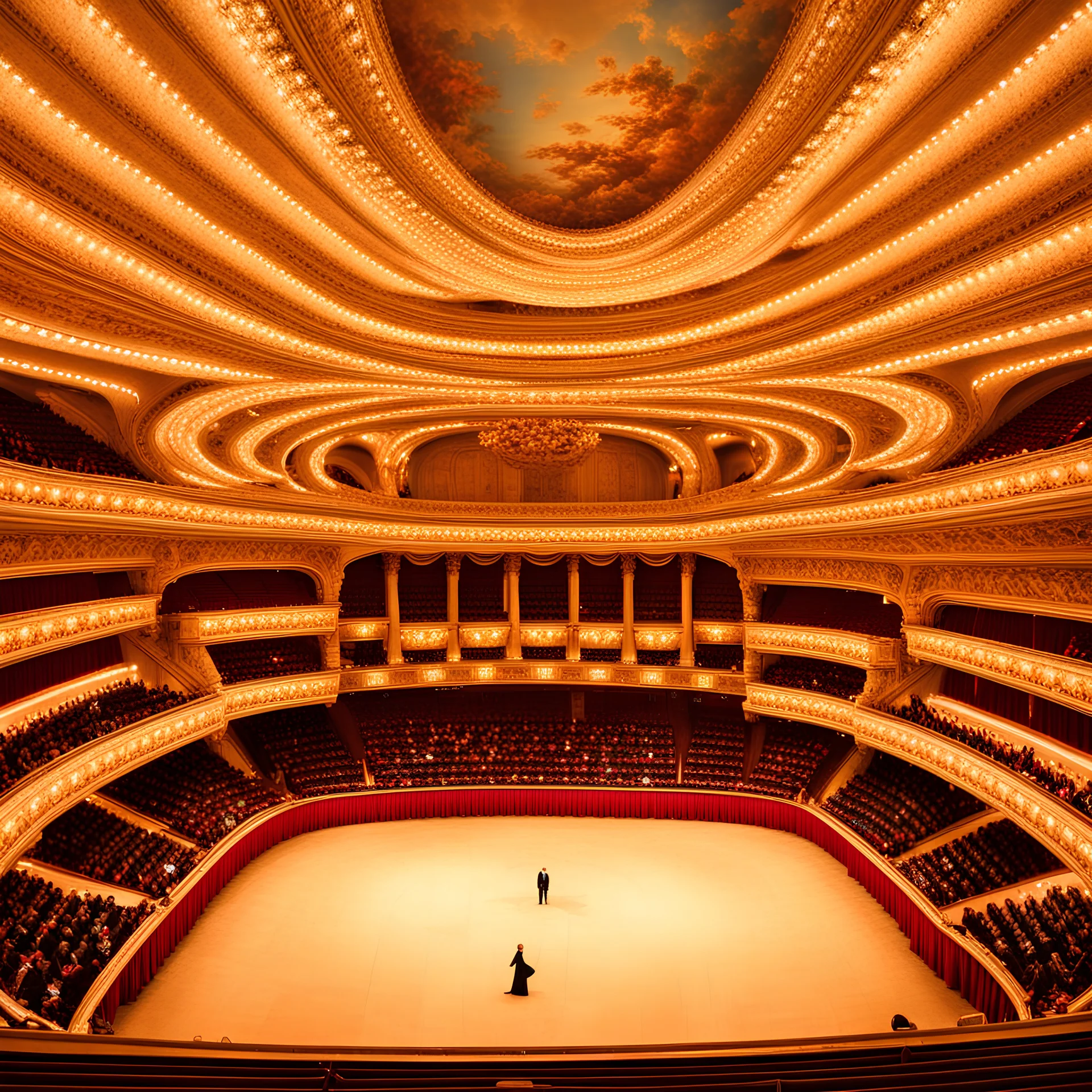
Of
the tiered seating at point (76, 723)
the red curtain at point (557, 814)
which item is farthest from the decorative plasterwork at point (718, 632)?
the tiered seating at point (76, 723)

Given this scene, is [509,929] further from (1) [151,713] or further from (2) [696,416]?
(2) [696,416]

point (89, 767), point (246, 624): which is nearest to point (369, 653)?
point (246, 624)

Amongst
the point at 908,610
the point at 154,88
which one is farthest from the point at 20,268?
the point at 908,610

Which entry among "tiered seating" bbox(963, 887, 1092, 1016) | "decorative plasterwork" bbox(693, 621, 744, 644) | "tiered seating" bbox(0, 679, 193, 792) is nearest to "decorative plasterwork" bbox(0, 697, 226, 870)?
"tiered seating" bbox(0, 679, 193, 792)

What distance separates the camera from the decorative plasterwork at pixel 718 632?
2575 cm

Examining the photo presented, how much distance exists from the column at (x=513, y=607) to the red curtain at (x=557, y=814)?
17.2ft

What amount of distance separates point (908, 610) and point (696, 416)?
6.81 meters

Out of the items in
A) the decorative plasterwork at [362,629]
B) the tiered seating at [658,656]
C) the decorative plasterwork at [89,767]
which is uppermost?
the decorative plasterwork at [362,629]

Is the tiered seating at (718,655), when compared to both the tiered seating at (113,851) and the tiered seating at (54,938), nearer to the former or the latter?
the tiered seating at (113,851)

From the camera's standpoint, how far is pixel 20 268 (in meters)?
8.36

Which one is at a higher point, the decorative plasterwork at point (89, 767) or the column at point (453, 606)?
the column at point (453, 606)

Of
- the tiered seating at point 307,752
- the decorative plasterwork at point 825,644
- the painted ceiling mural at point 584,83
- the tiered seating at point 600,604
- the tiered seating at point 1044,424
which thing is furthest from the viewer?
the tiered seating at point 600,604

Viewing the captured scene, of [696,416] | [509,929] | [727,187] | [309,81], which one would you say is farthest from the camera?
[696,416]

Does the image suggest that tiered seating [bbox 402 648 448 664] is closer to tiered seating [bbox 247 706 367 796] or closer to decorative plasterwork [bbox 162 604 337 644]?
decorative plasterwork [bbox 162 604 337 644]
